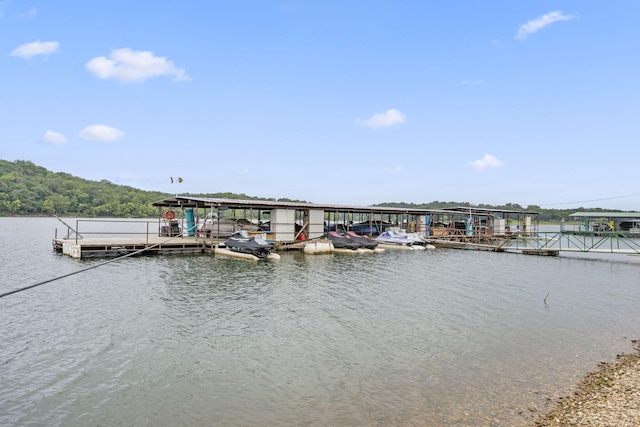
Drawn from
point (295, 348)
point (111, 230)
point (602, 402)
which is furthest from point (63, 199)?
point (602, 402)

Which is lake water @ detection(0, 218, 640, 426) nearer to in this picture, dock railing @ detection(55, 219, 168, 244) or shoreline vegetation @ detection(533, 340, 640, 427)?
shoreline vegetation @ detection(533, 340, 640, 427)

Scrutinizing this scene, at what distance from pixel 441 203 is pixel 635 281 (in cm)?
13105

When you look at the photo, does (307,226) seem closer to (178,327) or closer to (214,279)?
(214,279)

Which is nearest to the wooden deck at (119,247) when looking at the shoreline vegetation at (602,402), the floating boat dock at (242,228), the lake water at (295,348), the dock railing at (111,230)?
the floating boat dock at (242,228)

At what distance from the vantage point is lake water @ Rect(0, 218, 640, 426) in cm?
732

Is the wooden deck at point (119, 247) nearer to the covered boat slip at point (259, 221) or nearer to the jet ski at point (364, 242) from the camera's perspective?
the covered boat slip at point (259, 221)

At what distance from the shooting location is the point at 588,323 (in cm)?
1366

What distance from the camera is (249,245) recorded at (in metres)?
28.7

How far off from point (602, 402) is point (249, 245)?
79.4ft

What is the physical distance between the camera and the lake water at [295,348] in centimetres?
732

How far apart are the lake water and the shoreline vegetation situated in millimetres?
351

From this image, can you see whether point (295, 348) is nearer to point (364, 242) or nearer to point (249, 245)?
point (249, 245)

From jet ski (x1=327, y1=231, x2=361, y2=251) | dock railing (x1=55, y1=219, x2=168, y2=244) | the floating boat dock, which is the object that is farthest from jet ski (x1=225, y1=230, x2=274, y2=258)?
jet ski (x1=327, y1=231, x2=361, y2=251)

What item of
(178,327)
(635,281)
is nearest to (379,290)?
(178,327)
